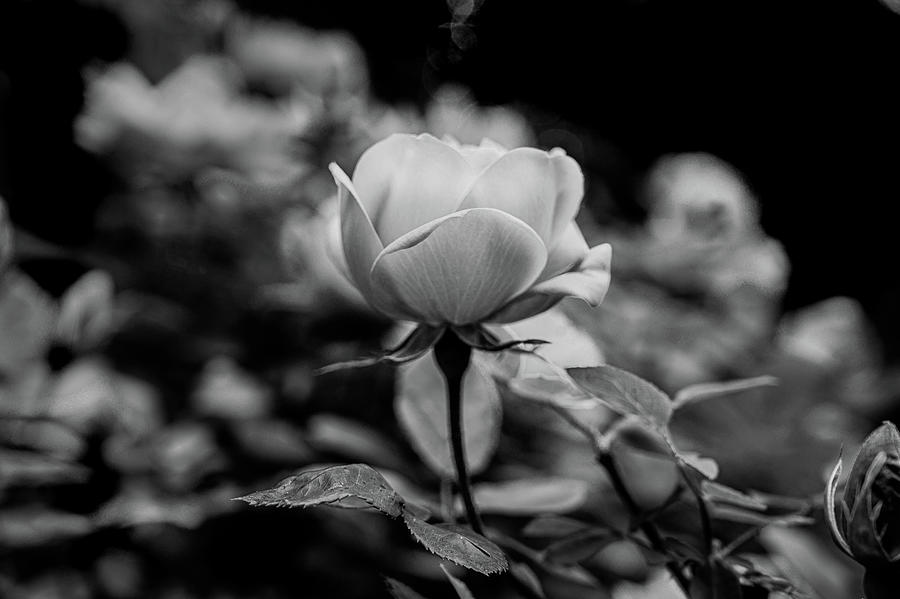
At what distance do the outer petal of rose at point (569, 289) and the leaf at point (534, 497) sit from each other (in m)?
0.10

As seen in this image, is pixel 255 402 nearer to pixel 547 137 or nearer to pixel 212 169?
pixel 212 169

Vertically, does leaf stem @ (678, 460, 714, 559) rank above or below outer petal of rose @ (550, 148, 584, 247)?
below

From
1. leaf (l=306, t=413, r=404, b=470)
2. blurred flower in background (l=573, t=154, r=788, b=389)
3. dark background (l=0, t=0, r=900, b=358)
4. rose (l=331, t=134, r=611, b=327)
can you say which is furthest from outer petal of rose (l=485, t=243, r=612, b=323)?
dark background (l=0, t=0, r=900, b=358)

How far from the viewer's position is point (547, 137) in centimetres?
→ 196

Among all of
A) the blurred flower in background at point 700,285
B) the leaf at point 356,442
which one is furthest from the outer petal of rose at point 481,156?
the blurred flower in background at point 700,285

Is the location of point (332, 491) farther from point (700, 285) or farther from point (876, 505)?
point (700, 285)

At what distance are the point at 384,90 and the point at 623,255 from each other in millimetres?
865

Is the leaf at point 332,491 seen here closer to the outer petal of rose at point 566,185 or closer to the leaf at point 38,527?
the outer petal of rose at point 566,185

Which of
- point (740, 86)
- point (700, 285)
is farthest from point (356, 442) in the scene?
point (740, 86)

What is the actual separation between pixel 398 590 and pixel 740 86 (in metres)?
2.80

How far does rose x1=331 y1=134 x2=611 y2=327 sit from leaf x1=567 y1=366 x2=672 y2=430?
2 cm

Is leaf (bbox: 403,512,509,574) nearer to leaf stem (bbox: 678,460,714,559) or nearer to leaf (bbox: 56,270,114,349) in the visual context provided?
leaf stem (bbox: 678,460,714,559)

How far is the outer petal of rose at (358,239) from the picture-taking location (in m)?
0.26

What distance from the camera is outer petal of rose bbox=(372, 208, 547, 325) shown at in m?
0.25
